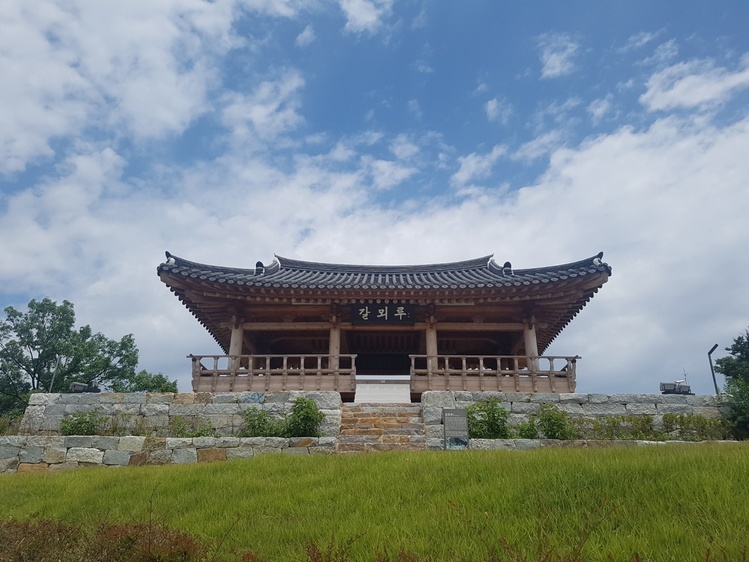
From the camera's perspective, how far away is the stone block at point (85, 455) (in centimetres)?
1232

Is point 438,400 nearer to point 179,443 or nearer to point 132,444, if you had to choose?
point 179,443

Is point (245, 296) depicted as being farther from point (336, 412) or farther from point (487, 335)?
point (487, 335)

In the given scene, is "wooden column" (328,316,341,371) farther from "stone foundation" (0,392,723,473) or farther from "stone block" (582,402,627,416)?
"stone block" (582,402,627,416)

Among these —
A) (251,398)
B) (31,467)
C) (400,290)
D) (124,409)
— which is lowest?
(31,467)

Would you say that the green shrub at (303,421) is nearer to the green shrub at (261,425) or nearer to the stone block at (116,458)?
the green shrub at (261,425)

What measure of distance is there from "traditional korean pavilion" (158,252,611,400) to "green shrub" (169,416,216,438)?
268 centimetres

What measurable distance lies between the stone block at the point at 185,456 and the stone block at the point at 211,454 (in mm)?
95

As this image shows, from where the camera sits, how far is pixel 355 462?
898 centimetres

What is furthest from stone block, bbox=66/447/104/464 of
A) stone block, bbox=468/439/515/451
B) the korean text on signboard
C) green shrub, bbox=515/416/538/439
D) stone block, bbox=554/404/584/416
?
stone block, bbox=554/404/584/416

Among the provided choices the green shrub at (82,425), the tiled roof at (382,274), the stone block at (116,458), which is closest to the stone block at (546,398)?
the tiled roof at (382,274)

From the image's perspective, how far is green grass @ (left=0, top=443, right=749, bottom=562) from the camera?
4.82 m

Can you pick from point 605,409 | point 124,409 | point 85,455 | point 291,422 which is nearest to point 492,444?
point 605,409

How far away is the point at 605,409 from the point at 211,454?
9.81 metres

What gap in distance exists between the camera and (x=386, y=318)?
18.4m
